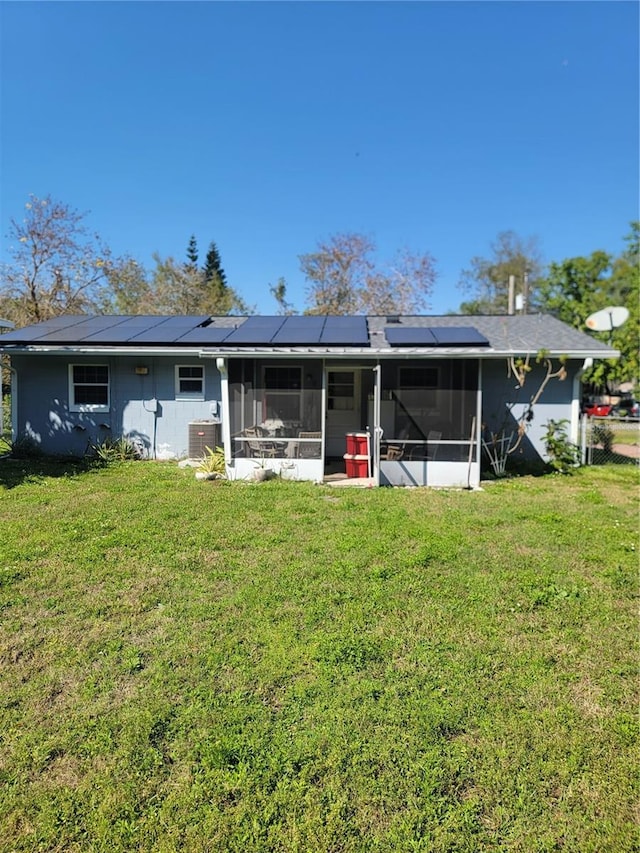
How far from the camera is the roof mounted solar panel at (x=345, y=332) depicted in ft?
29.2

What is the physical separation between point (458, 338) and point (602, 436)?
5759 millimetres

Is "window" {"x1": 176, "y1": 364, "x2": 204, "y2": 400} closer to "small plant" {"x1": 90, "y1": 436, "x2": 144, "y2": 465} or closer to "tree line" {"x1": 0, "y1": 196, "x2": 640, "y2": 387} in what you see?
→ "small plant" {"x1": 90, "y1": 436, "x2": 144, "y2": 465}

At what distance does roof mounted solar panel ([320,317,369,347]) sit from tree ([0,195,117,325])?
16.5 meters

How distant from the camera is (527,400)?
10.2 m

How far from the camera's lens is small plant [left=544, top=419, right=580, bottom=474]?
9797 millimetres

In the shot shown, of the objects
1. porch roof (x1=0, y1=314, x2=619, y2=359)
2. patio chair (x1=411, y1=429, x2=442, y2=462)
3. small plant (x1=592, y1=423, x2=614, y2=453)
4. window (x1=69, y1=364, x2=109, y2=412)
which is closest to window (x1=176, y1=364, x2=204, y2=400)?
porch roof (x1=0, y1=314, x2=619, y2=359)

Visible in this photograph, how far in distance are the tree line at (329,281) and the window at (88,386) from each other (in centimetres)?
1353

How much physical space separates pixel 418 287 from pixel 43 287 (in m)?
20.0

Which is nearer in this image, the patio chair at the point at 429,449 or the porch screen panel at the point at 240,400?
the patio chair at the point at 429,449

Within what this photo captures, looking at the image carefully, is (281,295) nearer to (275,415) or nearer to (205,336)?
(205,336)

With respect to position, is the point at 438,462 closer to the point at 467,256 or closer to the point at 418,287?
the point at 418,287

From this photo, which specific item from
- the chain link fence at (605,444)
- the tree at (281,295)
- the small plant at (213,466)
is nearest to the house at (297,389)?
the small plant at (213,466)

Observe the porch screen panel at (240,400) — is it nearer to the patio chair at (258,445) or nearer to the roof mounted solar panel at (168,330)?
the patio chair at (258,445)

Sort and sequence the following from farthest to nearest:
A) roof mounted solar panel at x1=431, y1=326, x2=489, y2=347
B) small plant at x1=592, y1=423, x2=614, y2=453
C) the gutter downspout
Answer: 1. small plant at x1=592, y1=423, x2=614, y2=453
2. the gutter downspout
3. roof mounted solar panel at x1=431, y1=326, x2=489, y2=347
